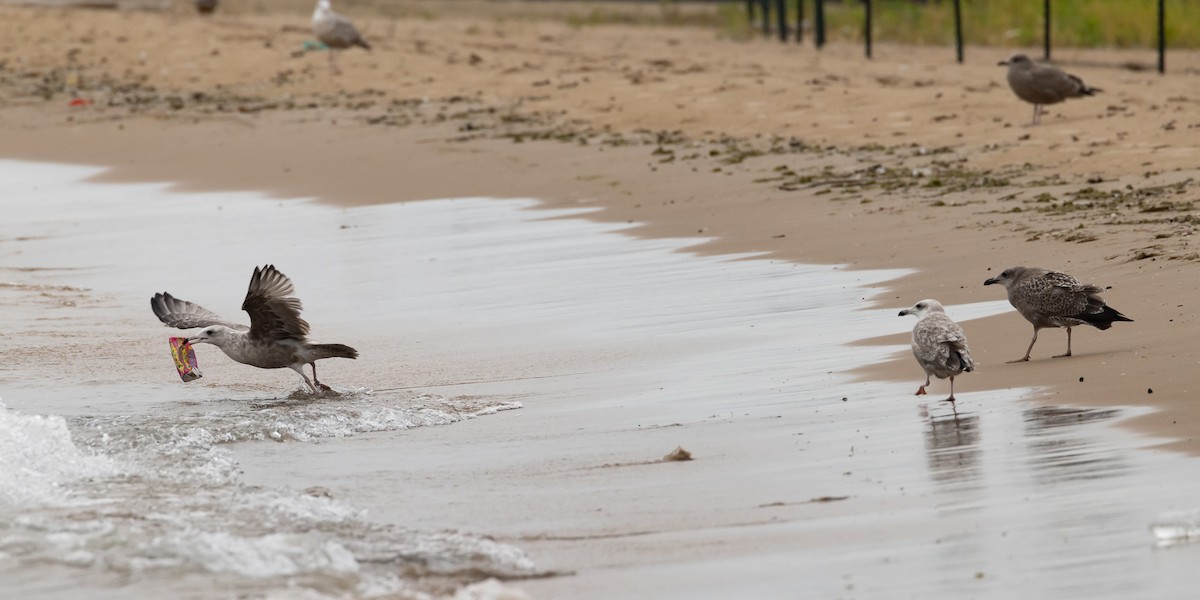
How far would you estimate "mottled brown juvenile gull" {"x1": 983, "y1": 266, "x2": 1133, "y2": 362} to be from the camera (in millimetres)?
9039

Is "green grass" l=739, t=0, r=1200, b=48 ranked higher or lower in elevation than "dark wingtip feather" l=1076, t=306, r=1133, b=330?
lower

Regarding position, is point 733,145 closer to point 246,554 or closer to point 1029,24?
point 246,554

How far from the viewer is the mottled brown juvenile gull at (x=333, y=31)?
79.5 feet

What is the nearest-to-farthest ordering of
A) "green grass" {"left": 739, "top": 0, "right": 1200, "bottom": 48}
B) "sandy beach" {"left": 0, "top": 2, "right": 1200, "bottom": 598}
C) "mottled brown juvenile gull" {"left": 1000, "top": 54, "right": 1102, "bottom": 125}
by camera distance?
"sandy beach" {"left": 0, "top": 2, "right": 1200, "bottom": 598}, "mottled brown juvenile gull" {"left": 1000, "top": 54, "right": 1102, "bottom": 125}, "green grass" {"left": 739, "top": 0, "right": 1200, "bottom": 48}

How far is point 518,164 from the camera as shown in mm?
17875

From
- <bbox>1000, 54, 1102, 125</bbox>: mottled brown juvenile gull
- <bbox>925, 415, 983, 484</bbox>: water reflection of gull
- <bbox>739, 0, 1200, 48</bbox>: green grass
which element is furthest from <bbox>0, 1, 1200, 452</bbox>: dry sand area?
<bbox>739, 0, 1200, 48</bbox>: green grass

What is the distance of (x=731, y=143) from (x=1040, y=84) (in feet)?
9.90

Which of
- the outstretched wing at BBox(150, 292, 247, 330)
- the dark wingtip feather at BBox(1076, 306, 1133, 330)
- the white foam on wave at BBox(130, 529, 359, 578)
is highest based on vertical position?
the white foam on wave at BBox(130, 529, 359, 578)

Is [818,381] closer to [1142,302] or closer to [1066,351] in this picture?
[1066,351]

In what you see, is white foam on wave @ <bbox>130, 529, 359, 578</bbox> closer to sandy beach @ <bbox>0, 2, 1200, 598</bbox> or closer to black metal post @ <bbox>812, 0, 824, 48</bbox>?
sandy beach @ <bbox>0, 2, 1200, 598</bbox>

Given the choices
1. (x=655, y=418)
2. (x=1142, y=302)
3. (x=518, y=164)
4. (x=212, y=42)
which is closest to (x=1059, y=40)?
(x=212, y=42)

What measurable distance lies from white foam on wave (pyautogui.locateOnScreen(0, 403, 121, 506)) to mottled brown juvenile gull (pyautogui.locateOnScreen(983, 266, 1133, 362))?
4405mm

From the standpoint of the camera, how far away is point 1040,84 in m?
17.9

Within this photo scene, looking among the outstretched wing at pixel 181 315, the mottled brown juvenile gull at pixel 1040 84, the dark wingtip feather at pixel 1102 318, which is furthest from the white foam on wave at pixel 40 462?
the mottled brown juvenile gull at pixel 1040 84
